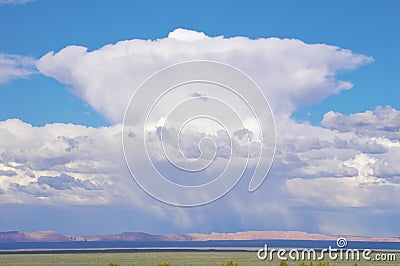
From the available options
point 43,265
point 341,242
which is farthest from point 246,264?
point 341,242

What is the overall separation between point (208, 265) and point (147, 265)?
18052mm

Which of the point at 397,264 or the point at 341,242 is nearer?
the point at 341,242

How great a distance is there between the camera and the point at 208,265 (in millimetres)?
183000

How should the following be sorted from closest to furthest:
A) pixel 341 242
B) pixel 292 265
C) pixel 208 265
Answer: pixel 341 242, pixel 292 265, pixel 208 265

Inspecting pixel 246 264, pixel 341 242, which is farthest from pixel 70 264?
pixel 341 242

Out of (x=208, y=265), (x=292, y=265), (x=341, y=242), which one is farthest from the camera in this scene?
(x=208, y=265)

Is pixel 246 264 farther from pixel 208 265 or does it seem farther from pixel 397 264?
pixel 397 264

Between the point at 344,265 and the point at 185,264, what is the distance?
46405mm

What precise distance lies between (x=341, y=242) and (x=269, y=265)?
294ft

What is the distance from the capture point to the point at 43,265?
17950 centimetres

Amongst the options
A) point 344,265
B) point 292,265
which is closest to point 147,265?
point 292,265

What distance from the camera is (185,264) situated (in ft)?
612

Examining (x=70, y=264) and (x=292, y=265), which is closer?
(x=292, y=265)

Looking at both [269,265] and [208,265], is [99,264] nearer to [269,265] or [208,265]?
[208,265]
